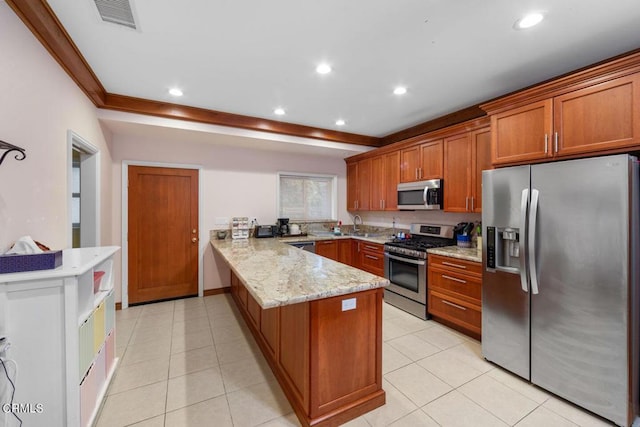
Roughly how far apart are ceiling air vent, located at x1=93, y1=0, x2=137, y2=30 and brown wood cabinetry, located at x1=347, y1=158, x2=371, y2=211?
3728 mm

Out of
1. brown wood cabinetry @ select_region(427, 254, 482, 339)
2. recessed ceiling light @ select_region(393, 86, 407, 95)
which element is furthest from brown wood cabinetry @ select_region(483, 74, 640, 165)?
brown wood cabinetry @ select_region(427, 254, 482, 339)

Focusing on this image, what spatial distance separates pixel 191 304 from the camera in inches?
150

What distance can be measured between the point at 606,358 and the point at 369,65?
2785mm

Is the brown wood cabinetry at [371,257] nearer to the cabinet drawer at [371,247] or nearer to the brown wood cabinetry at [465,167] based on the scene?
the cabinet drawer at [371,247]

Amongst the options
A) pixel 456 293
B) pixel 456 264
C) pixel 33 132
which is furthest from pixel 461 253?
pixel 33 132

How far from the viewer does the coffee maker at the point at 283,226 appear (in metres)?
4.50

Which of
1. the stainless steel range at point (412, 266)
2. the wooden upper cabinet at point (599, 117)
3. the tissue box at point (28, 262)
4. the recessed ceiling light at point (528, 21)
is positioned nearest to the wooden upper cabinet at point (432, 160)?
the stainless steel range at point (412, 266)

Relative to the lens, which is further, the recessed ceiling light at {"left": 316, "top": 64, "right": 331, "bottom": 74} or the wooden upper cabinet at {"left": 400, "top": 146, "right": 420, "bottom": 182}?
the wooden upper cabinet at {"left": 400, "top": 146, "right": 420, "bottom": 182}

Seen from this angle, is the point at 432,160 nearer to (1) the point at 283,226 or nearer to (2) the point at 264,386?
(1) the point at 283,226

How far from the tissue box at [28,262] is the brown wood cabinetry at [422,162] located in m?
3.78

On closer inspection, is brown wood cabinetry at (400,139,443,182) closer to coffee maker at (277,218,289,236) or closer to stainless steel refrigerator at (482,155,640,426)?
stainless steel refrigerator at (482,155,640,426)

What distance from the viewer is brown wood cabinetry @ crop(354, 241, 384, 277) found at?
13.2 feet

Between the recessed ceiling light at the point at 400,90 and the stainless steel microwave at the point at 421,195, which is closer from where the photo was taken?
the recessed ceiling light at the point at 400,90

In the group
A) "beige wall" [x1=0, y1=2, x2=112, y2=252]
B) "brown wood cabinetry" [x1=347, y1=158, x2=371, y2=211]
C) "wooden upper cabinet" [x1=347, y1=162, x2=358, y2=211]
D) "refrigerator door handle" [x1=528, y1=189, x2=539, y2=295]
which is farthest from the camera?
"wooden upper cabinet" [x1=347, y1=162, x2=358, y2=211]
